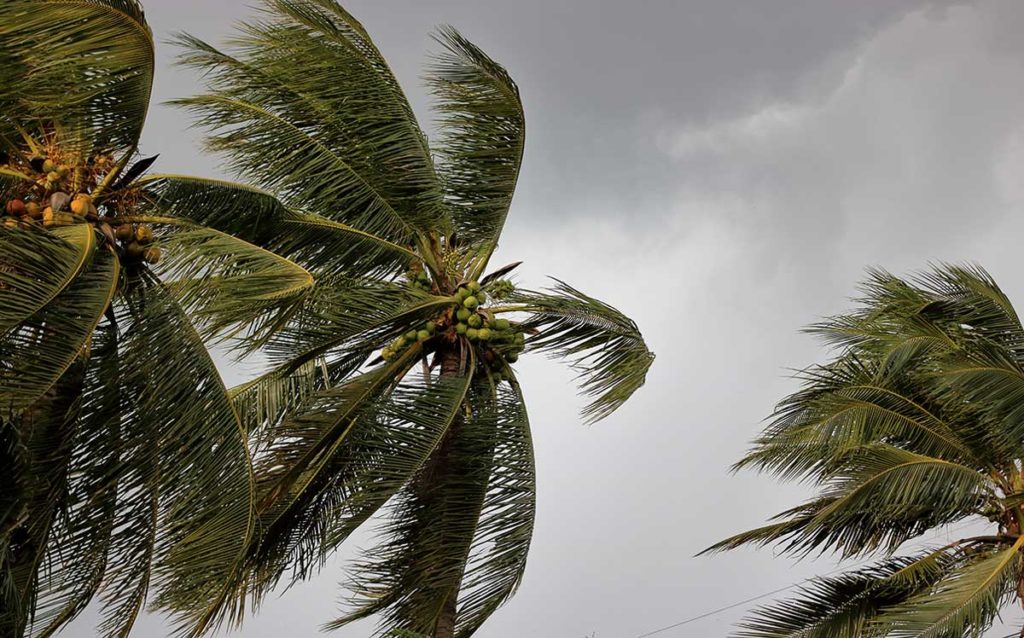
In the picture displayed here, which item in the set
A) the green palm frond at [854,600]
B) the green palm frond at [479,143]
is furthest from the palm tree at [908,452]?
the green palm frond at [479,143]

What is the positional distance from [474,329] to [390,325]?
2.59ft

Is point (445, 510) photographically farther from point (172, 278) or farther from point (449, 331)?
point (172, 278)

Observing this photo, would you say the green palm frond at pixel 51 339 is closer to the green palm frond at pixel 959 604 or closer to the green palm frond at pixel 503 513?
the green palm frond at pixel 503 513

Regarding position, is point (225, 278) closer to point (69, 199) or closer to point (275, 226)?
point (69, 199)

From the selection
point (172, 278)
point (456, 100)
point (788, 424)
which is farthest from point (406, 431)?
point (788, 424)

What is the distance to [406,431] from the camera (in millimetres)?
10789

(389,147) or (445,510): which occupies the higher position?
(389,147)

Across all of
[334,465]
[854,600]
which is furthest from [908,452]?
[334,465]

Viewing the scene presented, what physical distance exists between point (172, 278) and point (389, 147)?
11.8 feet

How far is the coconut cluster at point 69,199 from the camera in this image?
29.3 feet

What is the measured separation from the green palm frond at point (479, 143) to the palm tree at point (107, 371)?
360 cm

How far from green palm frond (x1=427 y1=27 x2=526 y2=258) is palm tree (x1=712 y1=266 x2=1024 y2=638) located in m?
4.29

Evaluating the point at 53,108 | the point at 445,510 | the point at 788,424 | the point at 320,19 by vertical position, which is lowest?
the point at 445,510

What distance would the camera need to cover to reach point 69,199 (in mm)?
9055
